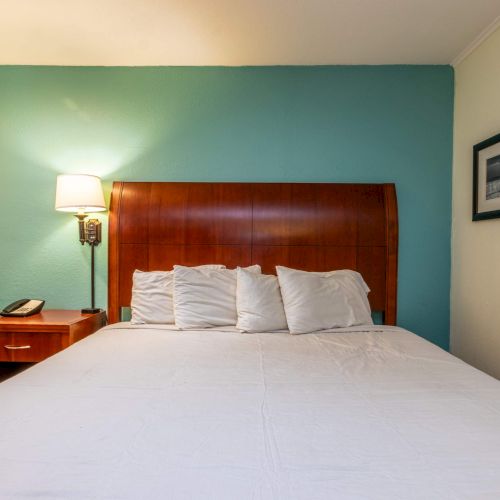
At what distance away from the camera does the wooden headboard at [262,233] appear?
263 cm

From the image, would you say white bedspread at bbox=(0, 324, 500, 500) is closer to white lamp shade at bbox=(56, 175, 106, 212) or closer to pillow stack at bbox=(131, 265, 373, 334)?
pillow stack at bbox=(131, 265, 373, 334)

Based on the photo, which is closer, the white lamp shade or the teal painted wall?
the white lamp shade

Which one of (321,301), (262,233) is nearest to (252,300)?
(321,301)

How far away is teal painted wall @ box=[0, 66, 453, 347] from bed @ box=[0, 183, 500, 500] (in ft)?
2.86

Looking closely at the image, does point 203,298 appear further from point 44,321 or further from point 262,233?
point 44,321

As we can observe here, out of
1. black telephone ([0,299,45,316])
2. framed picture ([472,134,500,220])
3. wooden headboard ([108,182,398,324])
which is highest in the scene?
framed picture ([472,134,500,220])

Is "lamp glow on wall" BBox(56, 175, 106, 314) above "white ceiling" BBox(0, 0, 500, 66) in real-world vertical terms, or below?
below

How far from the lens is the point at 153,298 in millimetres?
2369

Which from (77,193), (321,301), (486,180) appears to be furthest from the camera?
(77,193)

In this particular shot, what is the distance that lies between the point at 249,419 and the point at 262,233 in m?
1.67

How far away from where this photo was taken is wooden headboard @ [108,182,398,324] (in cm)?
263

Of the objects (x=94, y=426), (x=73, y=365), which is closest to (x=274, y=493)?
(x=94, y=426)

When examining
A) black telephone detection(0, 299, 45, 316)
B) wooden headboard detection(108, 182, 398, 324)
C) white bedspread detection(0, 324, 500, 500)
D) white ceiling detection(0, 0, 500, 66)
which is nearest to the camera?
white bedspread detection(0, 324, 500, 500)

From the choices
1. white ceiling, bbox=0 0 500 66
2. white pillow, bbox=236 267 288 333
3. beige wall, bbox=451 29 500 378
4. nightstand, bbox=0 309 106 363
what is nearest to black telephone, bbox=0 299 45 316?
nightstand, bbox=0 309 106 363
